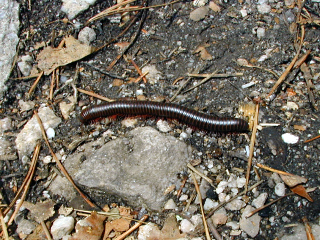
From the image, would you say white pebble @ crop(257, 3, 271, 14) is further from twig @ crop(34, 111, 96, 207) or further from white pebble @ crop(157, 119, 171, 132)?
twig @ crop(34, 111, 96, 207)

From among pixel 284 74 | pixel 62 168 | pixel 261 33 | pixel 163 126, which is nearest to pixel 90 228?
pixel 62 168

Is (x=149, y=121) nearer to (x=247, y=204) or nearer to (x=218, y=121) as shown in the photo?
(x=218, y=121)

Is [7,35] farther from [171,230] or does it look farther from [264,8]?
[264,8]

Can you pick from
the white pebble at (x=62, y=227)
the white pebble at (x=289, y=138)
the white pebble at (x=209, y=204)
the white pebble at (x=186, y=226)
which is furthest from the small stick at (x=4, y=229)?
the white pebble at (x=289, y=138)

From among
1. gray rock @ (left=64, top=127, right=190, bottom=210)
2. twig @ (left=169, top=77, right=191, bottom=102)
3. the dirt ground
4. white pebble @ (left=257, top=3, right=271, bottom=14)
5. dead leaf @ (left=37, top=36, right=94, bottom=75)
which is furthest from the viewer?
white pebble @ (left=257, top=3, right=271, bottom=14)

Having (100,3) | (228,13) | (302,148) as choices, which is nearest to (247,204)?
(302,148)

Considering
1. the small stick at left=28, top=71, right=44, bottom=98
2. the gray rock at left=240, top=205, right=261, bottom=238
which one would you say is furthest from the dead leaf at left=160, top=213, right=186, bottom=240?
the small stick at left=28, top=71, right=44, bottom=98
